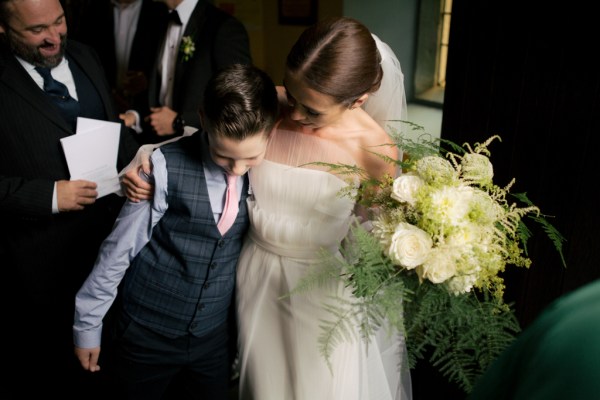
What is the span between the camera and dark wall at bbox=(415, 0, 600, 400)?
6.17ft

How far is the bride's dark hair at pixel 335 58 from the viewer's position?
151 centimetres

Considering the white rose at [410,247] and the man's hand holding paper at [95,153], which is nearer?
the white rose at [410,247]

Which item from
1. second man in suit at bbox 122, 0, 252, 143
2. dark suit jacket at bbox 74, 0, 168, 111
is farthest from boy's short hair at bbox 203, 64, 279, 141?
dark suit jacket at bbox 74, 0, 168, 111

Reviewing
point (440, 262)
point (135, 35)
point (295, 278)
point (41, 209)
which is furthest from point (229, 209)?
point (135, 35)

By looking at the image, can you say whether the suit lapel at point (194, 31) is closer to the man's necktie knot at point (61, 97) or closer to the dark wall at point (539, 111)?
the man's necktie knot at point (61, 97)

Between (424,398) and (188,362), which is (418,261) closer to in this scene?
(188,362)

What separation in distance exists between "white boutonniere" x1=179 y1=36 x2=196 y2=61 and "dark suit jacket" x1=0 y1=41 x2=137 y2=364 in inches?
24.4

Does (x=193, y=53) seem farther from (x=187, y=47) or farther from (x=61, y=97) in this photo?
(x=61, y=97)

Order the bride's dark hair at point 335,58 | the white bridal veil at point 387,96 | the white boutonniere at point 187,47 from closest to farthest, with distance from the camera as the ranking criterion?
the bride's dark hair at point 335,58, the white bridal veil at point 387,96, the white boutonniere at point 187,47

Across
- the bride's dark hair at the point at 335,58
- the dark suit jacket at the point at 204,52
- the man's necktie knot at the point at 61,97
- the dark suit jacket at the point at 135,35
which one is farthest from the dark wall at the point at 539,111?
the dark suit jacket at the point at 135,35

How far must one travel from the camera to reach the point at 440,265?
1202mm

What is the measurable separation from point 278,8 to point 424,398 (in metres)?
3.29

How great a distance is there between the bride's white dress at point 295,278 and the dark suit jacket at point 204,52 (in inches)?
50.0

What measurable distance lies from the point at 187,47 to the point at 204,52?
87mm
